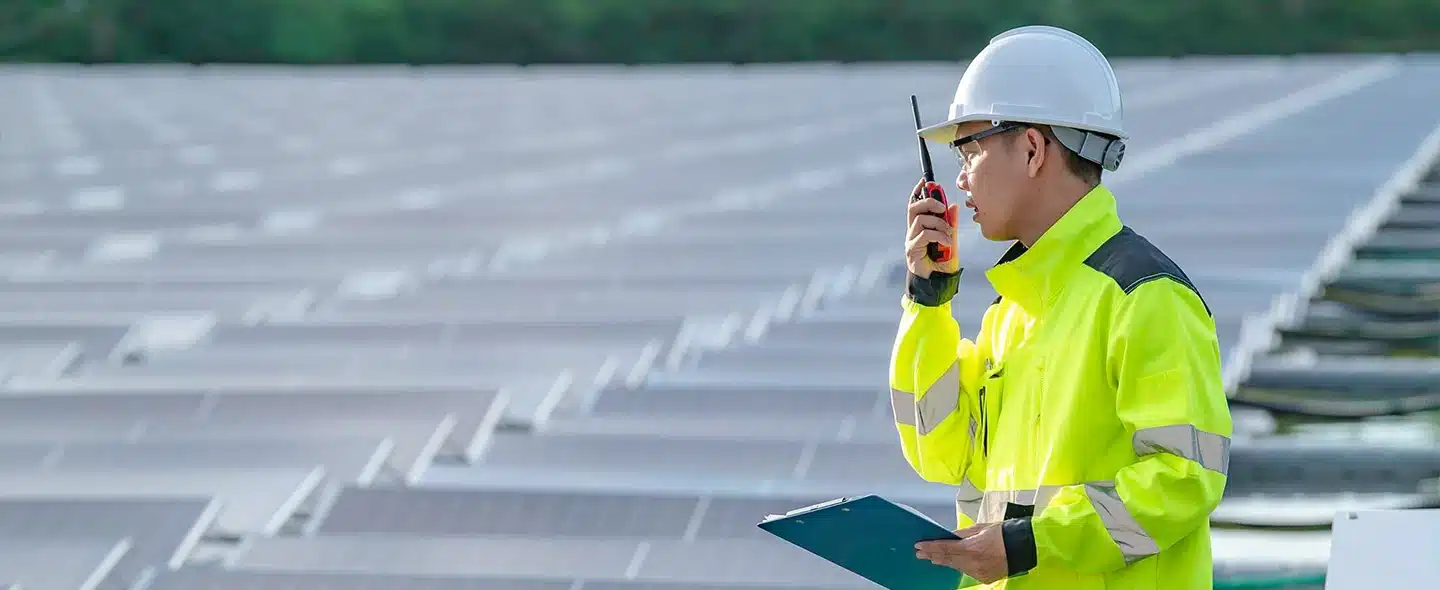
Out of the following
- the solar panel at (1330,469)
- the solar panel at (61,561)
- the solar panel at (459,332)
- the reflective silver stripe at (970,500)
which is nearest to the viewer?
the reflective silver stripe at (970,500)

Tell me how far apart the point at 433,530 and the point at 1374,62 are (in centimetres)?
3298

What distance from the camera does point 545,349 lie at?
7879 mm

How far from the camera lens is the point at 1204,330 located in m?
2.46

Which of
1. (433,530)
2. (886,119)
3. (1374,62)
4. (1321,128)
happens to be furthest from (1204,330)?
(1374,62)

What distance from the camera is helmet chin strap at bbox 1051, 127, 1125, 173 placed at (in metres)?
2.54

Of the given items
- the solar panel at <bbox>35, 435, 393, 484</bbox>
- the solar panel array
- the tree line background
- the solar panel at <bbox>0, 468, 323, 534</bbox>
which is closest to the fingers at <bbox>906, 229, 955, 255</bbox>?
the solar panel array

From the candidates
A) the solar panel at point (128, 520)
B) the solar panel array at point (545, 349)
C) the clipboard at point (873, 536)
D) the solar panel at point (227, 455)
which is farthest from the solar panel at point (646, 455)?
the clipboard at point (873, 536)

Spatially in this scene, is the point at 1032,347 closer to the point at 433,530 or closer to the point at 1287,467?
the point at 433,530

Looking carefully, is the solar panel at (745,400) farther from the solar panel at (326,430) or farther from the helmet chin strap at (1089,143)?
the helmet chin strap at (1089,143)

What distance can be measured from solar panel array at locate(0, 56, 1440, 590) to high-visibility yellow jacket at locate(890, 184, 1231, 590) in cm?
195

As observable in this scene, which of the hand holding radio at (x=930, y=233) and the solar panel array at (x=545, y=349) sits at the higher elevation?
the hand holding radio at (x=930, y=233)

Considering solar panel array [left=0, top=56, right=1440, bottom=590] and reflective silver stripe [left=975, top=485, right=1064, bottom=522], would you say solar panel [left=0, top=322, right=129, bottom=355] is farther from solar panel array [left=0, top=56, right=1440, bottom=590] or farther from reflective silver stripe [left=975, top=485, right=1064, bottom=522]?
reflective silver stripe [left=975, top=485, right=1064, bottom=522]

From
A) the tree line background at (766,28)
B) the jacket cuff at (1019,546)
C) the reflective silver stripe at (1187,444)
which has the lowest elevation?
the tree line background at (766,28)

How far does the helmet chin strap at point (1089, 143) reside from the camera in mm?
2543
